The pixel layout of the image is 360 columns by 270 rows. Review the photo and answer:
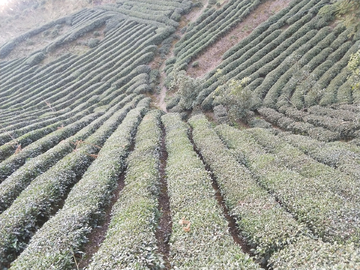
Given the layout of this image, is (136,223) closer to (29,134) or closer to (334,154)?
(334,154)

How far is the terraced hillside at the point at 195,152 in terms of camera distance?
30.5 feet

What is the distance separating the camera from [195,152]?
57.7ft

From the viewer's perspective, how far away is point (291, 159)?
15.4 m

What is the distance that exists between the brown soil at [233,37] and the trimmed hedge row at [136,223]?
26.7 metres

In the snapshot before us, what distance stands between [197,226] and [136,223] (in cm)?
256

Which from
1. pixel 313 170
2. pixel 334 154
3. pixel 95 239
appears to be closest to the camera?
pixel 95 239

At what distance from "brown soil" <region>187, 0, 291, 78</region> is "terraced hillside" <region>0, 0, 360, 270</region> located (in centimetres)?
28

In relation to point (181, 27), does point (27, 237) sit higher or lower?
lower

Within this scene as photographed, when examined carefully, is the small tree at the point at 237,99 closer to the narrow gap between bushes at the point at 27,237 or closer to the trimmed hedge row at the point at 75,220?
the trimmed hedge row at the point at 75,220

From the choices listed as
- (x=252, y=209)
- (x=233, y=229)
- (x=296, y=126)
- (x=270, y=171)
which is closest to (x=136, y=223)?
(x=233, y=229)

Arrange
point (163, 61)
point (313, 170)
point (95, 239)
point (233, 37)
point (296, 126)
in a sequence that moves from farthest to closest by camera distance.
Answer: point (163, 61) < point (233, 37) < point (296, 126) < point (313, 170) < point (95, 239)

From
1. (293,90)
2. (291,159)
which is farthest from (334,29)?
(291,159)

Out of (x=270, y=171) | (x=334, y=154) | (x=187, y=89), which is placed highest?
(x=187, y=89)

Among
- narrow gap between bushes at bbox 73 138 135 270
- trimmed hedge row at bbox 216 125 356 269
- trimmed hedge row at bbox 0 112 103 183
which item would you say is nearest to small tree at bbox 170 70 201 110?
trimmed hedge row at bbox 216 125 356 269
